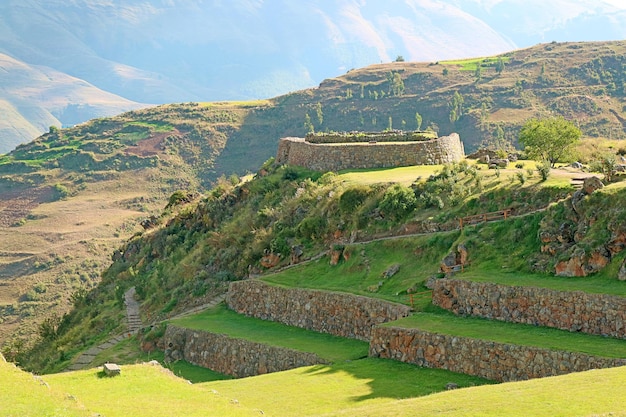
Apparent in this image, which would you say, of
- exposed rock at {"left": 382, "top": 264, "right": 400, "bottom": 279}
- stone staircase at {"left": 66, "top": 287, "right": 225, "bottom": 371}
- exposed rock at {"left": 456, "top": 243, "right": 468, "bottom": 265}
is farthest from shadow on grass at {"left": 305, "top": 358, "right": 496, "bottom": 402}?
stone staircase at {"left": 66, "top": 287, "right": 225, "bottom": 371}

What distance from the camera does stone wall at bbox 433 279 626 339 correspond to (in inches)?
1078

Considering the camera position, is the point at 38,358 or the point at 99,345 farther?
the point at 38,358

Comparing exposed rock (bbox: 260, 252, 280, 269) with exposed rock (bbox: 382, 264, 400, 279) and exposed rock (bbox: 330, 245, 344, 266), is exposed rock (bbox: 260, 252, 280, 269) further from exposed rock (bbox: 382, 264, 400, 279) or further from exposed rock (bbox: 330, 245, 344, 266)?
exposed rock (bbox: 382, 264, 400, 279)

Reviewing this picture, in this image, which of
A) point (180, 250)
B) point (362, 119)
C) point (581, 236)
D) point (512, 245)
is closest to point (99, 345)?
point (180, 250)

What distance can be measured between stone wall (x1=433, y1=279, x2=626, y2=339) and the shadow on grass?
331cm

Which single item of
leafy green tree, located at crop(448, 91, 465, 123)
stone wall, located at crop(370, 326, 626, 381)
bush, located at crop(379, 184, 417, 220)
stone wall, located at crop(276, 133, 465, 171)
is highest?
leafy green tree, located at crop(448, 91, 465, 123)

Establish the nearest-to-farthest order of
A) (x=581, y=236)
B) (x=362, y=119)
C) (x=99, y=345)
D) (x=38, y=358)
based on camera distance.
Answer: (x=581, y=236) → (x=99, y=345) → (x=38, y=358) → (x=362, y=119)

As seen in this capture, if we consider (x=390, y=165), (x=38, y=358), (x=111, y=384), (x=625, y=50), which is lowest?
(x=38, y=358)

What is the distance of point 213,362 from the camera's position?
38312 mm

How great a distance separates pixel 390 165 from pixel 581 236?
24.1 meters

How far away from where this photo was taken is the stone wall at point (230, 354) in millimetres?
33750

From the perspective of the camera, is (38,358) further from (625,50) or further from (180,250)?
(625,50)

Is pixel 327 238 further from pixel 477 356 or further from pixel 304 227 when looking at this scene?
pixel 477 356

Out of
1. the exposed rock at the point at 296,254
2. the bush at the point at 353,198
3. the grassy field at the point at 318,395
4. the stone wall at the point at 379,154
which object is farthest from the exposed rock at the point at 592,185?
the stone wall at the point at 379,154
